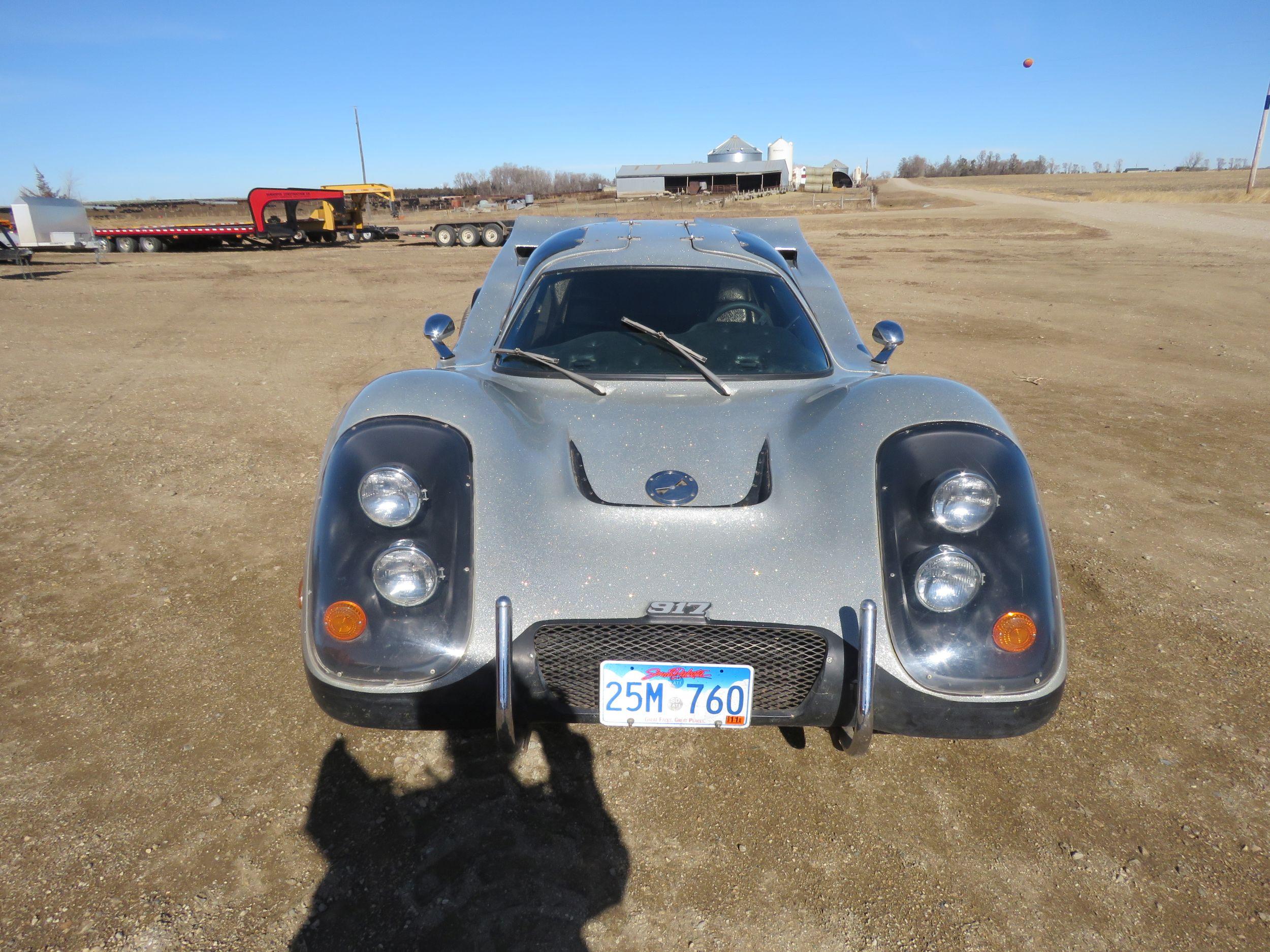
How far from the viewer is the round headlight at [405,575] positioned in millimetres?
2135

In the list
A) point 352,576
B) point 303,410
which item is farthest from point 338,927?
point 303,410

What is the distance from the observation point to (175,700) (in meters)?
2.87

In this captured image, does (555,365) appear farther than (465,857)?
Yes

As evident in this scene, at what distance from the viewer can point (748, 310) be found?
342 cm

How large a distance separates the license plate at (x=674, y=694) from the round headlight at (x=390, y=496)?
72cm

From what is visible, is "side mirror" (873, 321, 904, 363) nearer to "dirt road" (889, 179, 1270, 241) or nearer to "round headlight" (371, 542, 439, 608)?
"round headlight" (371, 542, 439, 608)

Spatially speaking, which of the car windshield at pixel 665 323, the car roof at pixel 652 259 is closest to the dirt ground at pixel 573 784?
the car windshield at pixel 665 323

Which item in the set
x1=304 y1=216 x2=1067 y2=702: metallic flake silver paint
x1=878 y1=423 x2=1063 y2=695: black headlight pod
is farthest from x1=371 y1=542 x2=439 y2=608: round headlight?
x1=878 y1=423 x2=1063 y2=695: black headlight pod

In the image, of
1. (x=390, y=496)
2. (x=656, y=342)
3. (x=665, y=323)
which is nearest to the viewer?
(x=390, y=496)

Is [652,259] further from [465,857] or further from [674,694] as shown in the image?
[465,857]

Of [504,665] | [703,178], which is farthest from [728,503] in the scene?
[703,178]

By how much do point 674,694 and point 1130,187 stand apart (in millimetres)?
84104

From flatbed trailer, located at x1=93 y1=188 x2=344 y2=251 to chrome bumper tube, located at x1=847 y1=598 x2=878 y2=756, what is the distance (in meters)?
27.7

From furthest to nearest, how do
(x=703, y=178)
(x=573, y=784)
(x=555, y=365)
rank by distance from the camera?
(x=703, y=178), (x=555, y=365), (x=573, y=784)
